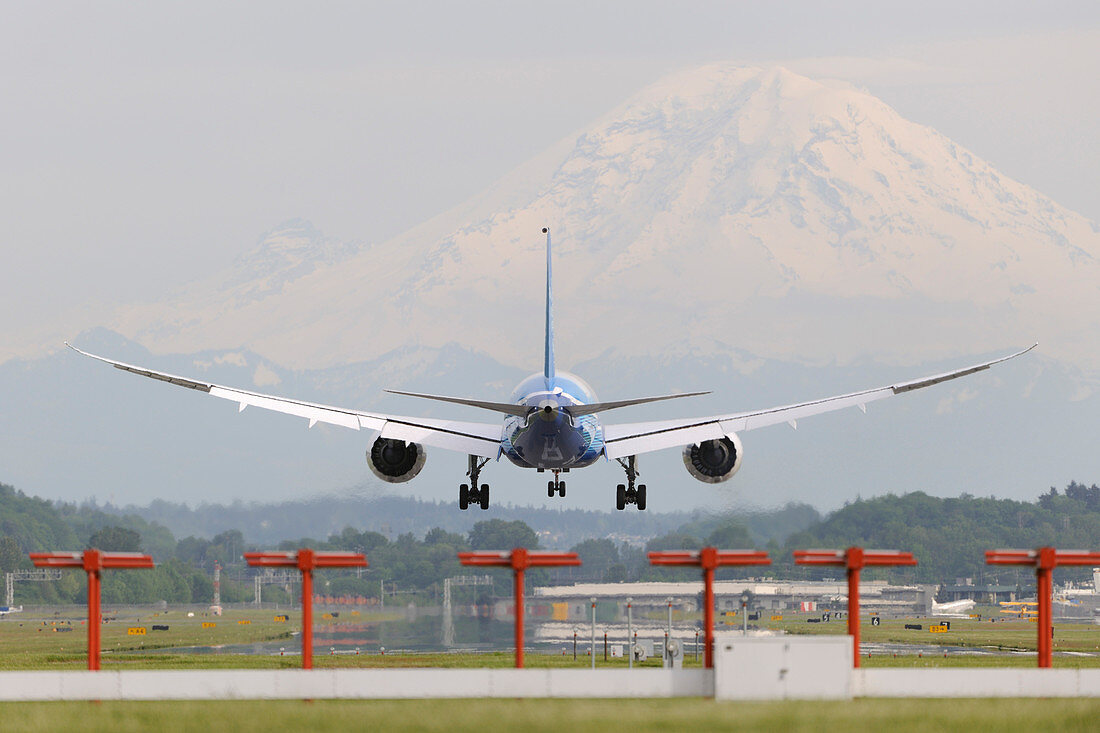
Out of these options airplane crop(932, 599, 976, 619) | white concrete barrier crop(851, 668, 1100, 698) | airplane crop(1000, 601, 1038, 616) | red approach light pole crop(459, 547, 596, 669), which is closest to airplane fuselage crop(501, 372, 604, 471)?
red approach light pole crop(459, 547, 596, 669)

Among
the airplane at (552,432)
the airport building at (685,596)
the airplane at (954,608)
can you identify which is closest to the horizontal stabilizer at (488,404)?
the airplane at (552,432)

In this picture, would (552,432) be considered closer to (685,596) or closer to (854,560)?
(685,596)

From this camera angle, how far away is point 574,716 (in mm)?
32531

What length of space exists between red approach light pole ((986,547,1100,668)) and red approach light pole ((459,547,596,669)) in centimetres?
1005

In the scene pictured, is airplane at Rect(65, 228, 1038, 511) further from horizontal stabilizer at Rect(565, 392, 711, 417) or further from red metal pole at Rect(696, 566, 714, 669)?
red metal pole at Rect(696, 566, 714, 669)

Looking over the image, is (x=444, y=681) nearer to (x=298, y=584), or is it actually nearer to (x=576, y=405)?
(x=576, y=405)

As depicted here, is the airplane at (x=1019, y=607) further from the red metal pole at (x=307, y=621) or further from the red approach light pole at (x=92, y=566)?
the red approach light pole at (x=92, y=566)

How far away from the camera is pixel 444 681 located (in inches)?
1426

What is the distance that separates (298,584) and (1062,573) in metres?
59.5

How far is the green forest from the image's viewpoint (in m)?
87.8

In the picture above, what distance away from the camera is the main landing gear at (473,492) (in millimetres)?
75312

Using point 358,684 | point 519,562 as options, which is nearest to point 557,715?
point 519,562

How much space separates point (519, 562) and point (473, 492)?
39826mm

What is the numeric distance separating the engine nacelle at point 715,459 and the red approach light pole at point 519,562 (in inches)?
1400
